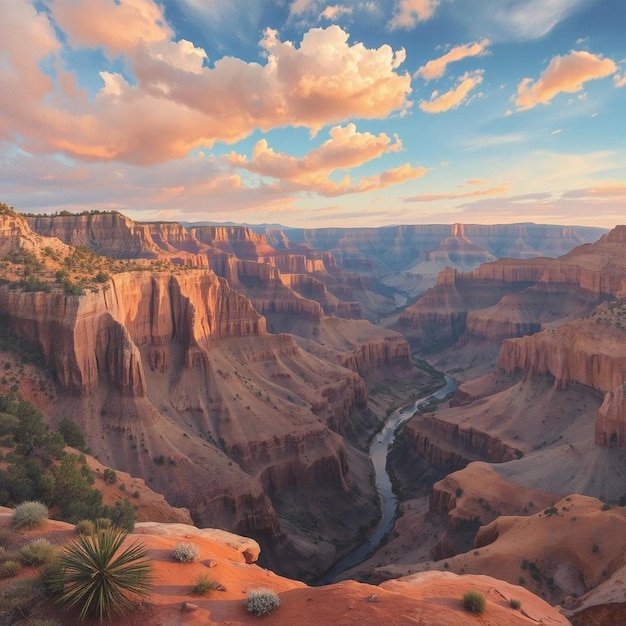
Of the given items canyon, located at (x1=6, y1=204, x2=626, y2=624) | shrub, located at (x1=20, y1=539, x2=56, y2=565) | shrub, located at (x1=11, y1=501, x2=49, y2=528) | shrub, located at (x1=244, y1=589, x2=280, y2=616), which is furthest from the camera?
canyon, located at (x1=6, y1=204, x2=626, y2=624)

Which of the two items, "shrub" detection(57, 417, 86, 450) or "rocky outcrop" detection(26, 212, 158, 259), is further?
"rocky outcrop" detection(26, 212, 158, 259)

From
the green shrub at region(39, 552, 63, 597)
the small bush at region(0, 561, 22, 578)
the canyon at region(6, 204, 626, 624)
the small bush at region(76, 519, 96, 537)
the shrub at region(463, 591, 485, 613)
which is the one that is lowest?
the canyon at region(6, 204, 626, 624)

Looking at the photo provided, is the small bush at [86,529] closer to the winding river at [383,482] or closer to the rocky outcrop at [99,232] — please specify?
the winding river at [383,482]

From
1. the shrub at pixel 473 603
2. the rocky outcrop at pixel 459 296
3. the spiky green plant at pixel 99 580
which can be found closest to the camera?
the spiky green plant at pixel 99 580

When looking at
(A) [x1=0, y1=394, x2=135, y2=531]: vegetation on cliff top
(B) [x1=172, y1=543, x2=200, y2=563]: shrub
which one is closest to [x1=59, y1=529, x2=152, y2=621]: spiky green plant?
(B) [x1=172, y1=543, x2=200, y2=563]: shrub

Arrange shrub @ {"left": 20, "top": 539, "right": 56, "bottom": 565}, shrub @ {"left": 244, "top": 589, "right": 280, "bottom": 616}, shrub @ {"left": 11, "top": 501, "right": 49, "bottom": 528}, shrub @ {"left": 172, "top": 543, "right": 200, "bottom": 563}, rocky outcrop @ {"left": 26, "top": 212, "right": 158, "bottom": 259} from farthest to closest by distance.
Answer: rocky outcrop @ {"left": 26, "top": 212, "right": 158, "bottom": 259}
shrub @ {"left": 11, "top": 501, "right": 49, "bottom": 528}
shrub @ {"left": 172, "top": 543, "right": 200, "bottom": 563}
shrub @ {"left": 20, "top": 539, "right": 56, "bottom": 565}
shrub @ {"left": 244, "top": 589, "right": 280, "bottom": 616}

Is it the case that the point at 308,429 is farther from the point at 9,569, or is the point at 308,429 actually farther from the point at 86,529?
the point at 9,569

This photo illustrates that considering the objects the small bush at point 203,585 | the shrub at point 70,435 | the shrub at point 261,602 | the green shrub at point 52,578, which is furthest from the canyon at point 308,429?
the green shrub at point 52,578

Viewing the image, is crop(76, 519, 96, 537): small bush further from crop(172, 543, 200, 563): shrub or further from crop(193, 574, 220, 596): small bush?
crop(193, 574, 220, 596): small bush
